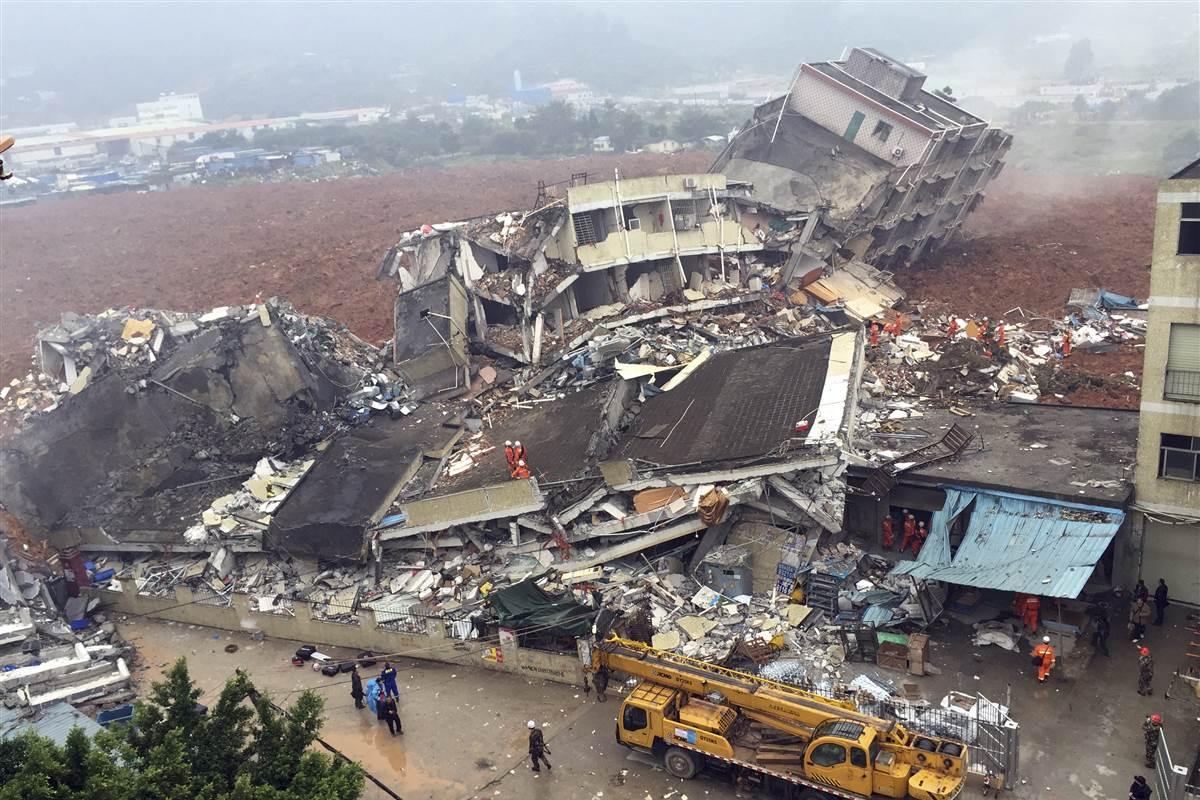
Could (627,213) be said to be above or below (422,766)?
above

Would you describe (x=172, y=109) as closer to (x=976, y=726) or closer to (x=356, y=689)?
(x=356, y=689)

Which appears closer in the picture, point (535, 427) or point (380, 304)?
point (535, 427)

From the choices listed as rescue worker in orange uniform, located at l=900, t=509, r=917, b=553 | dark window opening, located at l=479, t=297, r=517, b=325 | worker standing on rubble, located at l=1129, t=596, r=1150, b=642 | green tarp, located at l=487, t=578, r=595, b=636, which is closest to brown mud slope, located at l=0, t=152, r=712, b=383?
dark window opening, located at l=479, t=297, r=517, b=325

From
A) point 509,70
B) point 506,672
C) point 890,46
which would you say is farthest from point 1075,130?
point 509,70

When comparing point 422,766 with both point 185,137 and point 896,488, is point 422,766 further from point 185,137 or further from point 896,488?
point 185,137

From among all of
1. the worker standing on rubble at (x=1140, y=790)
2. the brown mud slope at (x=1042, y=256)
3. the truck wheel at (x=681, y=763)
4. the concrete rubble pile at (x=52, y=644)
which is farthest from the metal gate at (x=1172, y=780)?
the brown mud slope at (x=1042, y=256)

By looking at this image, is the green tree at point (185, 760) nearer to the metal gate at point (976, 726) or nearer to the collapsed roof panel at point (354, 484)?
the collapsed roof panel at point (354, 484)
